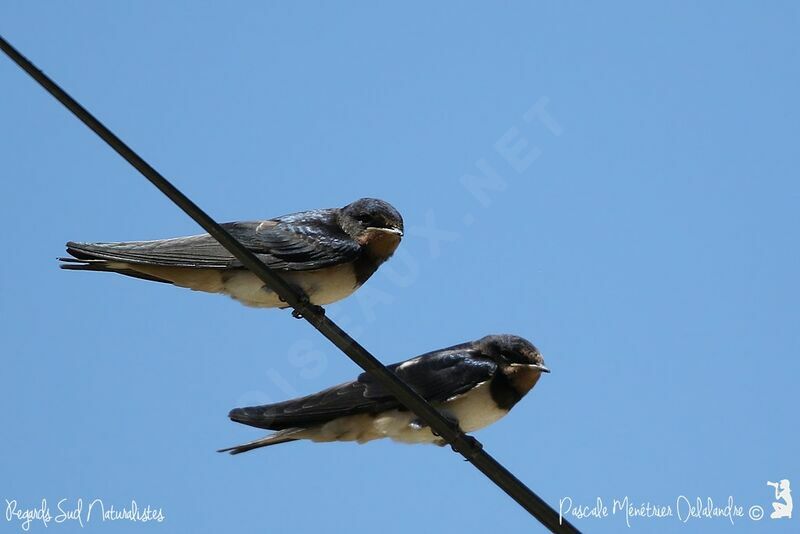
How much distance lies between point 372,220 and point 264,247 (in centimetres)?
58

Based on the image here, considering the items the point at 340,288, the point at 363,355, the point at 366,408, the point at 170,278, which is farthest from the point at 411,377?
the point at 363,355

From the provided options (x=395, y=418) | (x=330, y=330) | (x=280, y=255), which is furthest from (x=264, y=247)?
(x=330, y=330)

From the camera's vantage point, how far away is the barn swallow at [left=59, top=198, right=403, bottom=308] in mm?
5699

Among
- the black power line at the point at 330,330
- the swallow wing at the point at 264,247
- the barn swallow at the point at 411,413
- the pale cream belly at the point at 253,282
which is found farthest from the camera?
the barn swallow at the point at 411,413

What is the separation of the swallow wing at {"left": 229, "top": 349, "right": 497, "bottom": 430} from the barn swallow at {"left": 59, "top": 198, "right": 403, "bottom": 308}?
0.61m

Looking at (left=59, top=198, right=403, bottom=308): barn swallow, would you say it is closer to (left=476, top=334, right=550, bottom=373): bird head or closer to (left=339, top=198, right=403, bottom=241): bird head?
(left=339, top=198, right=403, bottom=241): bird head

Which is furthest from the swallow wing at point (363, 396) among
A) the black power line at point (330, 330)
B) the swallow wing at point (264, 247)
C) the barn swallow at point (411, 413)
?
the black power line at point (330, 330)

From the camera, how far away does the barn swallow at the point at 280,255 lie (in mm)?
5699

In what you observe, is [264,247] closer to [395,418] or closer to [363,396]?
[363,396]

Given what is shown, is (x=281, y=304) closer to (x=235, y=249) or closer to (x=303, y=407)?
(x=303, y=407)

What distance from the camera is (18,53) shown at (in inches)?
139

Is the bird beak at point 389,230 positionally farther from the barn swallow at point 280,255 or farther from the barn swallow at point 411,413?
the barn swallow at point 411,413

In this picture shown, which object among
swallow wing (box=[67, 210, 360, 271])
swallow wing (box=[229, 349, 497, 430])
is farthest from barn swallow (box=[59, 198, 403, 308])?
swallow wing (box=[229, 349, 497, 430])

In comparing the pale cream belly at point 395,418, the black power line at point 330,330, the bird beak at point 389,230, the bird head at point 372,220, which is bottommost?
the black power line at point 330,330
